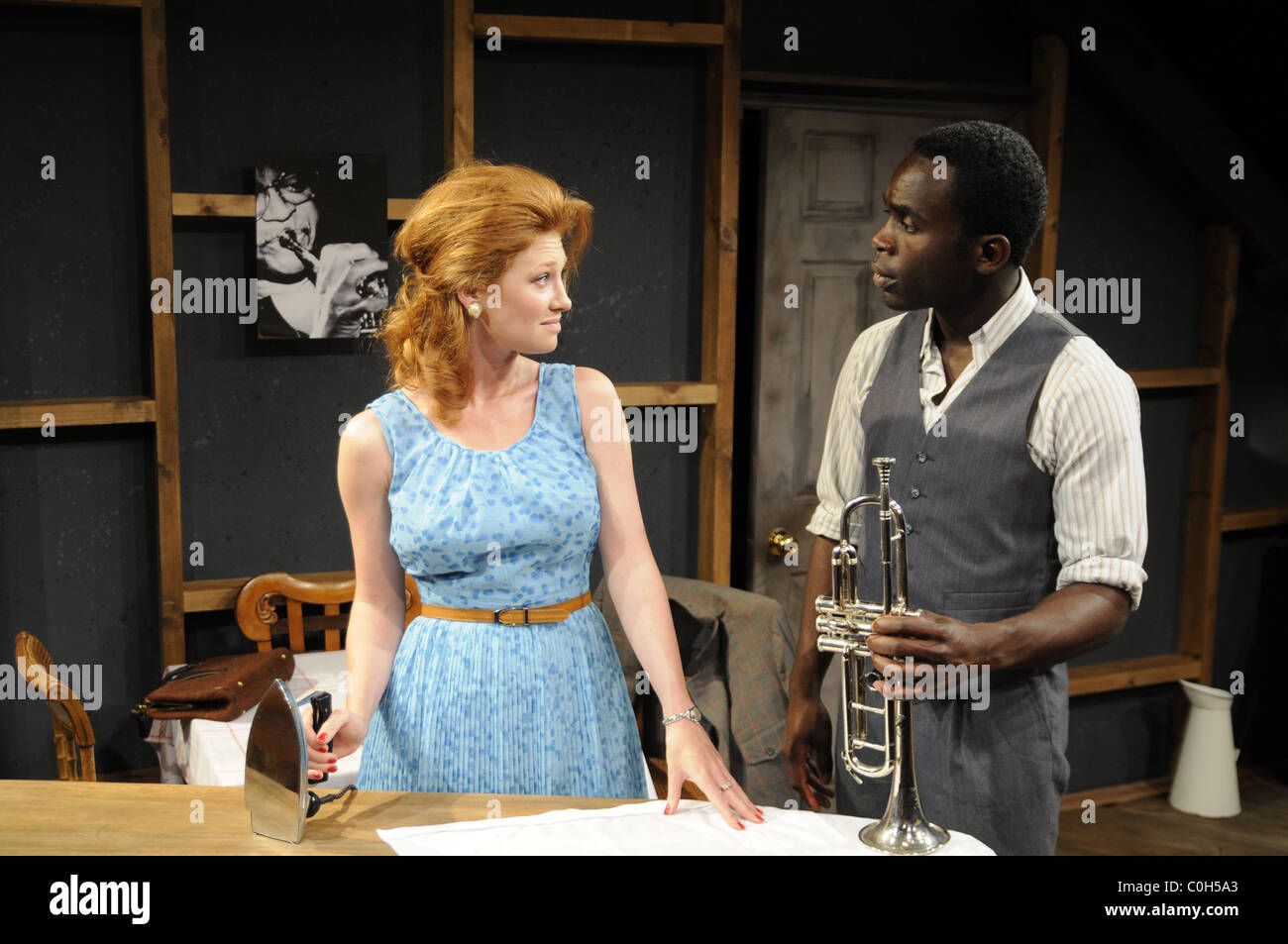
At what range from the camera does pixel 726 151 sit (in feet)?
14.5

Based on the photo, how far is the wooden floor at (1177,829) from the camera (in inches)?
193

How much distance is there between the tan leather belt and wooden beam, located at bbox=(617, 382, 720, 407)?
220 cm

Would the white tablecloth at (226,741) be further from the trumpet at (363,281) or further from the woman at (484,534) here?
the trumpet at (363,281)

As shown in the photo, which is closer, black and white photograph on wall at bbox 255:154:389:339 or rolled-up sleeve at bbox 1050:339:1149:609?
rolled-up sleeve at bbox 1050:339:1149:609

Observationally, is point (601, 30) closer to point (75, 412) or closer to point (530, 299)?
point (75, 412)

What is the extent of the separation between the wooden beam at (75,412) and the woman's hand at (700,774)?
104 inches

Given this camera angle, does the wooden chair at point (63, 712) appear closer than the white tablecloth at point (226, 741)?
No

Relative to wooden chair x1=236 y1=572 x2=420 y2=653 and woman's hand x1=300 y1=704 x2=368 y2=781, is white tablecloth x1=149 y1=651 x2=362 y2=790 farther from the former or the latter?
woman's hand x1=300 y1=704 x2=368 y2=781

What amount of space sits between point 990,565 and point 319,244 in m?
2.80

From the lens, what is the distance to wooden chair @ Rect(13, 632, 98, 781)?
11.0 feet

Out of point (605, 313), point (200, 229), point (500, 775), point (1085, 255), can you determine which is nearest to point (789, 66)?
point (605, 313)

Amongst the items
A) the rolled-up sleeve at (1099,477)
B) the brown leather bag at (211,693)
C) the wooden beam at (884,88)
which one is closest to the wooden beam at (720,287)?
the wooden beam at (884,88)

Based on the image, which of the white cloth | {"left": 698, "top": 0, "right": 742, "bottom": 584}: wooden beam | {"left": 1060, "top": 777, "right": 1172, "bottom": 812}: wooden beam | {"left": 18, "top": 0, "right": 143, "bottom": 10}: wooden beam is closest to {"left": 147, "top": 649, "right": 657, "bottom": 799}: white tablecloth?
the white cloth

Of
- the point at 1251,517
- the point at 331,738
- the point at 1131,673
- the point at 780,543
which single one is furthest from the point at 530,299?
the point at 1251,517
